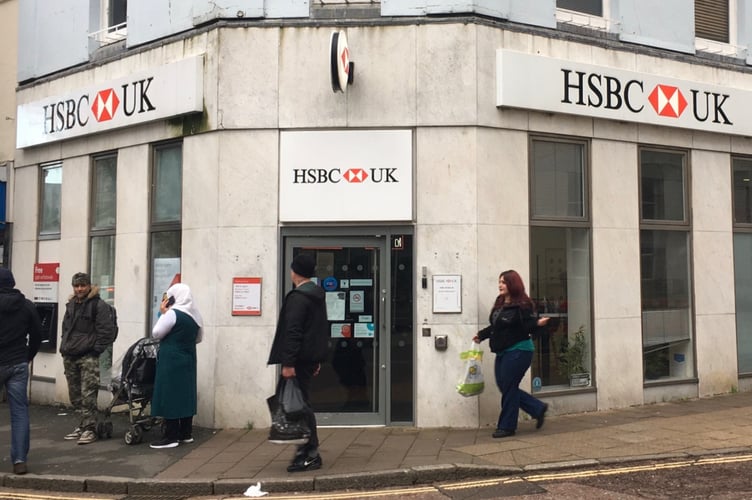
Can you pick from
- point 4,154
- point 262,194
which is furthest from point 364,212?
point 4,154

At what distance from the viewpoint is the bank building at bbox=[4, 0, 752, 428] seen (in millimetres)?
8688

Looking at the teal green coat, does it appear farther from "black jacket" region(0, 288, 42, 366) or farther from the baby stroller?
"black jacket" region(0, 288, 42, 366)

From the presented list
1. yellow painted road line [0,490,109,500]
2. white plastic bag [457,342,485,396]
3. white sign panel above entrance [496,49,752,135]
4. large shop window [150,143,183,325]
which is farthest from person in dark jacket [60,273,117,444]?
white sign panel above entrance [496,49,752,135]

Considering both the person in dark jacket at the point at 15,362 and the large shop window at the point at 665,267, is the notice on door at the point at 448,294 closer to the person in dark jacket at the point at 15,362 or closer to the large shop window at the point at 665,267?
the large shop window at the point at 665,267

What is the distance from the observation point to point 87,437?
8.07 metres

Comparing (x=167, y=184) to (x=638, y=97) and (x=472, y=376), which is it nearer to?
(x=472, y=376)

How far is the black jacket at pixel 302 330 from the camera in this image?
654cm

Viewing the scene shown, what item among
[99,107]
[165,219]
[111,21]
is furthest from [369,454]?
[111,21]

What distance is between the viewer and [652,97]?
32.4 ft

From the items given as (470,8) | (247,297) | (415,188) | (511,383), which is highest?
(470,8)

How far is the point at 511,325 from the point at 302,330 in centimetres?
248

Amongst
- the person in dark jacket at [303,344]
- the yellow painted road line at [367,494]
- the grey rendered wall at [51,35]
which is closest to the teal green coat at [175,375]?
the person in dark jacket at [303,344]

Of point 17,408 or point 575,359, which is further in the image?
point 575,359

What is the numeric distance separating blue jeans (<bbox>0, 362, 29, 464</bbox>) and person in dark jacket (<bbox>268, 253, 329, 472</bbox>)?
2521mm
